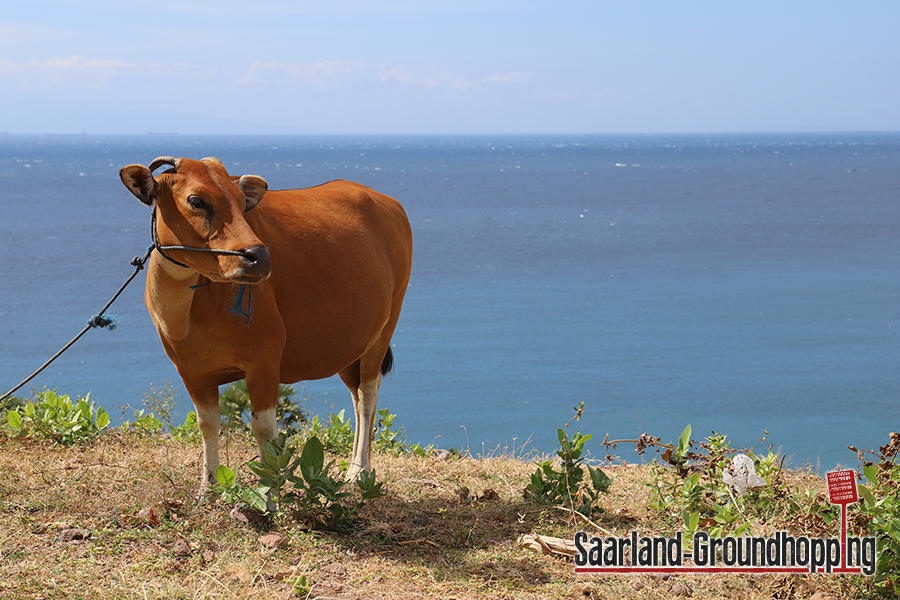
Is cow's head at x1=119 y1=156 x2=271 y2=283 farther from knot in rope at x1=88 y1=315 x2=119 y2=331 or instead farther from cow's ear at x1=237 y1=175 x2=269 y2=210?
knot in rope at x1=88 y1=315 x2=119 y2=331

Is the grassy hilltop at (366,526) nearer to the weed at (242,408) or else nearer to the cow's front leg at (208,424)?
the cow's front leg at (208,424)

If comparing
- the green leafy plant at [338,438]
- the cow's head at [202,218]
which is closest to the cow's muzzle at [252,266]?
the cow's head at [202,218]

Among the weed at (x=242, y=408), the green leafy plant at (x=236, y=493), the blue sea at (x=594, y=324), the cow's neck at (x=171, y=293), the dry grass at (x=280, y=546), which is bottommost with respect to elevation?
the blue sea at (x=594, y=324)

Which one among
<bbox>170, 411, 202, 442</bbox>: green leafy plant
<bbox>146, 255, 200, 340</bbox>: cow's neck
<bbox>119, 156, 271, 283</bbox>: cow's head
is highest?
<bbox>119, 156, 271, 283</bbox>: cow's head

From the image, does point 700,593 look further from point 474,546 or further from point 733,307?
point 733,307

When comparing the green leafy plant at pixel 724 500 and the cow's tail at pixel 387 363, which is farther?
the cow's tail at pixel 387 363

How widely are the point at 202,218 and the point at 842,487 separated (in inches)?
165

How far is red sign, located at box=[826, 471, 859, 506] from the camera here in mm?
4895

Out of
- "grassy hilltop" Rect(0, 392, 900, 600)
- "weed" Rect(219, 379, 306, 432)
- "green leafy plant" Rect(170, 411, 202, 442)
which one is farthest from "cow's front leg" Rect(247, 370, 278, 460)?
"weed" Rect(219, 379, 306, 432)

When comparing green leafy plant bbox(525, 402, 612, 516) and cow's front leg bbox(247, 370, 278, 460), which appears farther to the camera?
green leafy plant bbox(525, 402, 612, 516)

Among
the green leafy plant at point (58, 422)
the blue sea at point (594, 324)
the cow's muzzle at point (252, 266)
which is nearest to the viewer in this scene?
the cow's muzzle at point (252, 266)

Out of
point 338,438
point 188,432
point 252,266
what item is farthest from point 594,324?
point 252,266

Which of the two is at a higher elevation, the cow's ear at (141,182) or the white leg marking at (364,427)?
the cow's ear at (141,182)

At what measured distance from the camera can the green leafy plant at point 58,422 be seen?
26.6 ft
